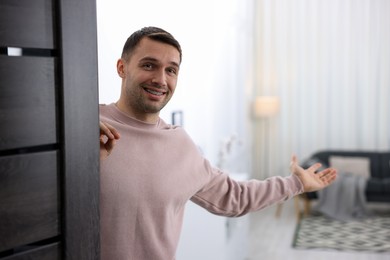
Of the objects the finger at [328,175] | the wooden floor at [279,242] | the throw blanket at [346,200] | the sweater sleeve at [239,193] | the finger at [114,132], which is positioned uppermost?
the finger at [114,132]

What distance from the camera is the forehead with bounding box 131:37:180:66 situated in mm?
1771

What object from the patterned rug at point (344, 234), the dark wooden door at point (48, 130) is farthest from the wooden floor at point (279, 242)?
the dark wooden door at point (48, 130)

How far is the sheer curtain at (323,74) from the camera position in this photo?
264 inches

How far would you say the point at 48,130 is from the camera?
4.34 ft

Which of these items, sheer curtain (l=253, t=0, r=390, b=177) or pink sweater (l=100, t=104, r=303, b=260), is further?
sheer curtain (l=253, t=0, r=390, b=177)

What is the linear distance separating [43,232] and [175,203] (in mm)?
535

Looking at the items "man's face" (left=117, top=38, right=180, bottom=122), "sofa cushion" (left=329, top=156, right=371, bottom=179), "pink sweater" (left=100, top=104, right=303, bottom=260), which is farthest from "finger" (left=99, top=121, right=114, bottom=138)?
"sofa cushion" (left=329, top=156, right=371, bottom=179)

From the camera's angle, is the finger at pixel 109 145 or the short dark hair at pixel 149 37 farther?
the short dark hair at pixel 149 37

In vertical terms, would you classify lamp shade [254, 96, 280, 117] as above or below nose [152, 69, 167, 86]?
below

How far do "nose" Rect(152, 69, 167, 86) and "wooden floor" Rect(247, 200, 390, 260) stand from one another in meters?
3.27

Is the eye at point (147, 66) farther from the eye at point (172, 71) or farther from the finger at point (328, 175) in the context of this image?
the finger at point (328, 175)

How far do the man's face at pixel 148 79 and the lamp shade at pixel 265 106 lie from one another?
4.85 m

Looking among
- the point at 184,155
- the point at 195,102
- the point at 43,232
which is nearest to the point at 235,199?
the point at 184,155

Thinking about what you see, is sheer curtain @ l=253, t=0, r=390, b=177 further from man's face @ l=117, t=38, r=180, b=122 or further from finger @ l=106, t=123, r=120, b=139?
finger @ l=106, t=123, r=120, b=139
